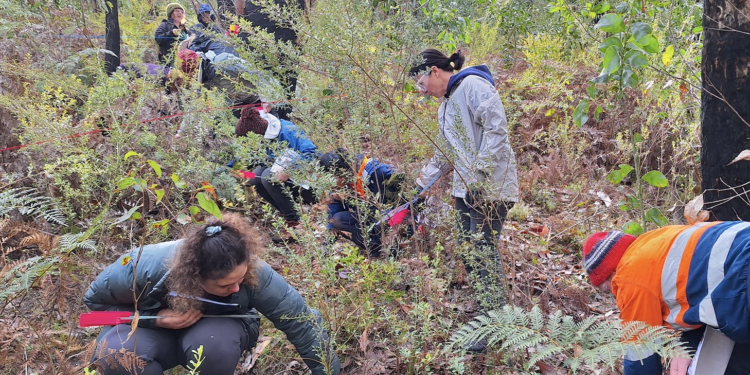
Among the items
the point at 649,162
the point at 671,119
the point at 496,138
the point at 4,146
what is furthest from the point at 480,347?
the point at 4,146

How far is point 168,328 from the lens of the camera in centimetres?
279

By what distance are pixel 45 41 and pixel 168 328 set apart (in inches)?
205

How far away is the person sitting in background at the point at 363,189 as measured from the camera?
3.34 meters

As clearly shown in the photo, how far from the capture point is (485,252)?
2.80 meters

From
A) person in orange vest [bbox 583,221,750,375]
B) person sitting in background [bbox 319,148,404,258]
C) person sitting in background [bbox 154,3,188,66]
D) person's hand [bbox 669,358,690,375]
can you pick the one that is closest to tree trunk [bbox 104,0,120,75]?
person sitting in background [bbox 154,3,188,66]

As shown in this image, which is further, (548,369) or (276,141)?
(276,141)

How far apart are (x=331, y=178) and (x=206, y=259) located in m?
0.93

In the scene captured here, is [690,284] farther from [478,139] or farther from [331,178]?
[331,178]

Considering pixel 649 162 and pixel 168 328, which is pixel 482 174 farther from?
pixel 649 162

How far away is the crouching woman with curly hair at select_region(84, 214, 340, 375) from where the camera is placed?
2.59 metres

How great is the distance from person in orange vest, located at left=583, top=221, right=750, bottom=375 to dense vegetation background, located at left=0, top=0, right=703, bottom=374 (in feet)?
0.96

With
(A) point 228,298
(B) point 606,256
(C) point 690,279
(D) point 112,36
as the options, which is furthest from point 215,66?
(C) point 690,279

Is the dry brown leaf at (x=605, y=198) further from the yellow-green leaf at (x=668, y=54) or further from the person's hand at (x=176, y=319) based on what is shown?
the person's hand at (x=176, y=319)

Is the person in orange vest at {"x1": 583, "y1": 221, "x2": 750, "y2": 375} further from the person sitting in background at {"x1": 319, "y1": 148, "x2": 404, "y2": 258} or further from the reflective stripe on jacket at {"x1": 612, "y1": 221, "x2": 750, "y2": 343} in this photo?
the person sitting in background at {"x1": 319, "y1": 148, "x2": 404, "y2": 258}
